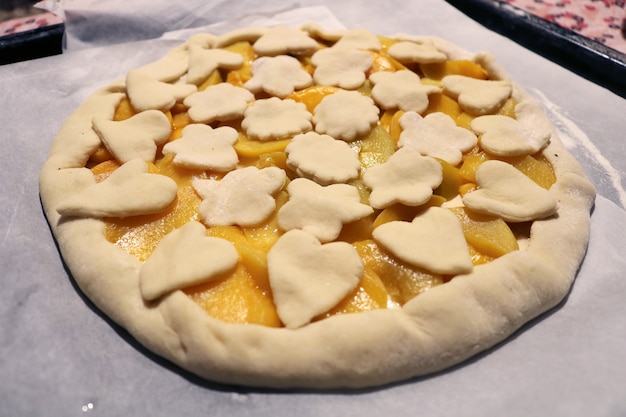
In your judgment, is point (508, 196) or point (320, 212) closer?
point (320, 212)

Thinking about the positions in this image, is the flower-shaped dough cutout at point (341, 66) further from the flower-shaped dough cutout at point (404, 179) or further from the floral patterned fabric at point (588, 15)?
the floral patterned fabric at point (588, 15)

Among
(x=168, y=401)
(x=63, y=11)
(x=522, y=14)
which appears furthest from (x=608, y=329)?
(x=63, y=11)

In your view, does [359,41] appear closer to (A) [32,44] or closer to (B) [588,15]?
(A) [32,44]

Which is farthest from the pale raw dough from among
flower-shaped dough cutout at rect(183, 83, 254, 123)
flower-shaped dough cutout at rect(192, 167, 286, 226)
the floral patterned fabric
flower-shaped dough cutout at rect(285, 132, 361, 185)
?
the floral patterned fabric

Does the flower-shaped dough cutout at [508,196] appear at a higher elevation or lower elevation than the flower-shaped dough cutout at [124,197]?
higher

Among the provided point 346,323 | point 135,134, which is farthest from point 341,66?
point 346,323

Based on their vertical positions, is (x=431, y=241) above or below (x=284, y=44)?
below

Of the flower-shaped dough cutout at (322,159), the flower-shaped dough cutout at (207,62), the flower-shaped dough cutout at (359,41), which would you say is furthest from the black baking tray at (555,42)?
the flower-shaped dough cutout at (207,62)

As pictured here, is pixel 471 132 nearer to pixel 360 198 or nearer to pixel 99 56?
pixel 360 198
